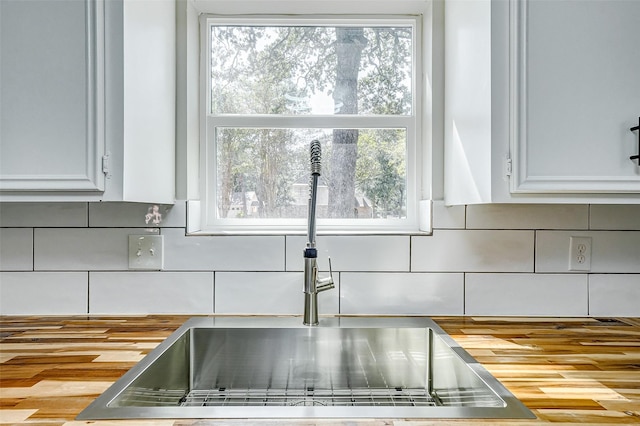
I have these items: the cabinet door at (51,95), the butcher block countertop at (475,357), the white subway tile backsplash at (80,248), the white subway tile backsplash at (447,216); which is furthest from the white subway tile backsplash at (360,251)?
the cabinet door at (51,95)

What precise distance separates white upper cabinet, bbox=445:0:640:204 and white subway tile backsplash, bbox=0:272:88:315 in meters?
1.22

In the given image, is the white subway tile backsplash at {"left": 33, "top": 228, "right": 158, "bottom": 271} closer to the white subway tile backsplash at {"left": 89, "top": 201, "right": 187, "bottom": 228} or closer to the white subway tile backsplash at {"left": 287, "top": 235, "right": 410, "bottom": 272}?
the white subway tile backsplash at {"left": 89, "top": 201, "right": 187, "bottom": 228}

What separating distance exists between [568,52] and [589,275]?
0.71 meters

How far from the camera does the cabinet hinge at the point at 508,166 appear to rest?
3.64ft

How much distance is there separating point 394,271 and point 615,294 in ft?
2.23

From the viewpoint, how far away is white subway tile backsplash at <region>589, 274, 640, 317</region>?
1.45 meters

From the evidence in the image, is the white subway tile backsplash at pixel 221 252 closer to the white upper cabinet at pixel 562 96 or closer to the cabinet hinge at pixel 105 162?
the cabinet hinge at pixel 105 162

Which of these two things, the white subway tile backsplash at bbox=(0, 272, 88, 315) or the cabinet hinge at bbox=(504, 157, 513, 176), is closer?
the cabinet hinge at bbox=(504, 157, 513, 176)

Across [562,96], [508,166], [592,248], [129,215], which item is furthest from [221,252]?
[592,248]

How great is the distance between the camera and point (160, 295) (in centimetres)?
145

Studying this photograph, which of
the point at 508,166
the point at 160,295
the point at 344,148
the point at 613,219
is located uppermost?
the point at 344,148

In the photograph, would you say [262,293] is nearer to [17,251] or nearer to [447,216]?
[447,216]

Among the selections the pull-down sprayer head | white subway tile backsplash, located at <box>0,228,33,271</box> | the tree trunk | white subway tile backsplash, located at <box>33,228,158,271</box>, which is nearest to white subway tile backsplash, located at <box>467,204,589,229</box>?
the tree trunk

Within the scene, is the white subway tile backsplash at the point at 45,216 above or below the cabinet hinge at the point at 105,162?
below
